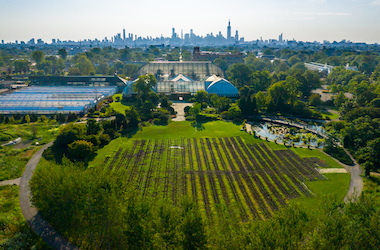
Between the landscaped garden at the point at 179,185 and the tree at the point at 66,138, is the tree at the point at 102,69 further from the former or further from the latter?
the tree at the point at 66,138

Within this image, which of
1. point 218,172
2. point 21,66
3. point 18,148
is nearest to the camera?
point 218,172

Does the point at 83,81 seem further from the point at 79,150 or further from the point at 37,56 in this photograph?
the point at 79,150

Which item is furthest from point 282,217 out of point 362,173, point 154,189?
point 362,173

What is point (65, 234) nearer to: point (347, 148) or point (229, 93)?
point (347, 148)

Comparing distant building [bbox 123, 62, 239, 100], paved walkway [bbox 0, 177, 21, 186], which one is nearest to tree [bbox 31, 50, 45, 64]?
distant building [bbox 123, 62, 239, 100]

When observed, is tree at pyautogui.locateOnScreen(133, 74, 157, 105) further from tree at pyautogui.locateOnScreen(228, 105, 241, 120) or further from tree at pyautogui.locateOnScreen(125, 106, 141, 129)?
tree at pyautogui.locateOnScreen(228, 105, 241, 120)

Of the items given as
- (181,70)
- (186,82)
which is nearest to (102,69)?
(181,70)
